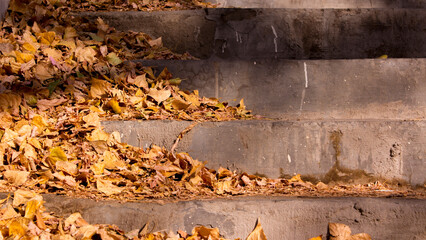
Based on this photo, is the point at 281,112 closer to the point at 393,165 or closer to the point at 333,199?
the point at 393,165

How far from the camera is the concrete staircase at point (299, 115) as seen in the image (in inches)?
54.6

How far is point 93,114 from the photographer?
176 cm

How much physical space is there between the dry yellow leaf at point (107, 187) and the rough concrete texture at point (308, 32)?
1060 mm

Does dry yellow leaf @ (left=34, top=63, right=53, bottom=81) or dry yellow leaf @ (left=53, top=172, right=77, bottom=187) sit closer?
dry yellow leaf @ (left=53, top=172, right=77, bottom=187)

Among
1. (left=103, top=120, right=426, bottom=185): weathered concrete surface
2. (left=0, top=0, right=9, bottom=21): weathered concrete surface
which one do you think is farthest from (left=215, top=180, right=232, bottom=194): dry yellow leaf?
(left=0, top=0, right=9, bottom=21): weathered concrete surface

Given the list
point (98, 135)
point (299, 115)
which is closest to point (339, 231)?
point (299, 115)

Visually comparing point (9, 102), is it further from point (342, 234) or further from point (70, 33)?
point (342, 234)

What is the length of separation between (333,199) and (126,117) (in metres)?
0.88

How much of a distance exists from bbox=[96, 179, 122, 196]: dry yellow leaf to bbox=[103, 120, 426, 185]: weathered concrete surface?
0.24 meters

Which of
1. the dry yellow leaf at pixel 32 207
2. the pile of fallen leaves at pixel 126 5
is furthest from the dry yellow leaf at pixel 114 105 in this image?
the pile of fallen leaves at pixel 126 5

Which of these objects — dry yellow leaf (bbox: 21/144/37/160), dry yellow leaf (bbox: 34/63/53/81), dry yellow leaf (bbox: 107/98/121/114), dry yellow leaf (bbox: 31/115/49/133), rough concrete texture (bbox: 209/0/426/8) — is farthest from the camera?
rough concrete texture (bbox: 209/0/426/8)

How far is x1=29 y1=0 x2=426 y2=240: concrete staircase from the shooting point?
139 cm

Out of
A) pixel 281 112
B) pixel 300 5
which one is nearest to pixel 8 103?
pixel 281 112

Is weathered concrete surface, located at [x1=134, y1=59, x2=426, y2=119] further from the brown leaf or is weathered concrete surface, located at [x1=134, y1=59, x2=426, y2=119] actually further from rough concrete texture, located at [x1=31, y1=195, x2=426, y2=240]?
rough concrete texture, located at [x1=31, y1=195, x2=426, y2=240]
